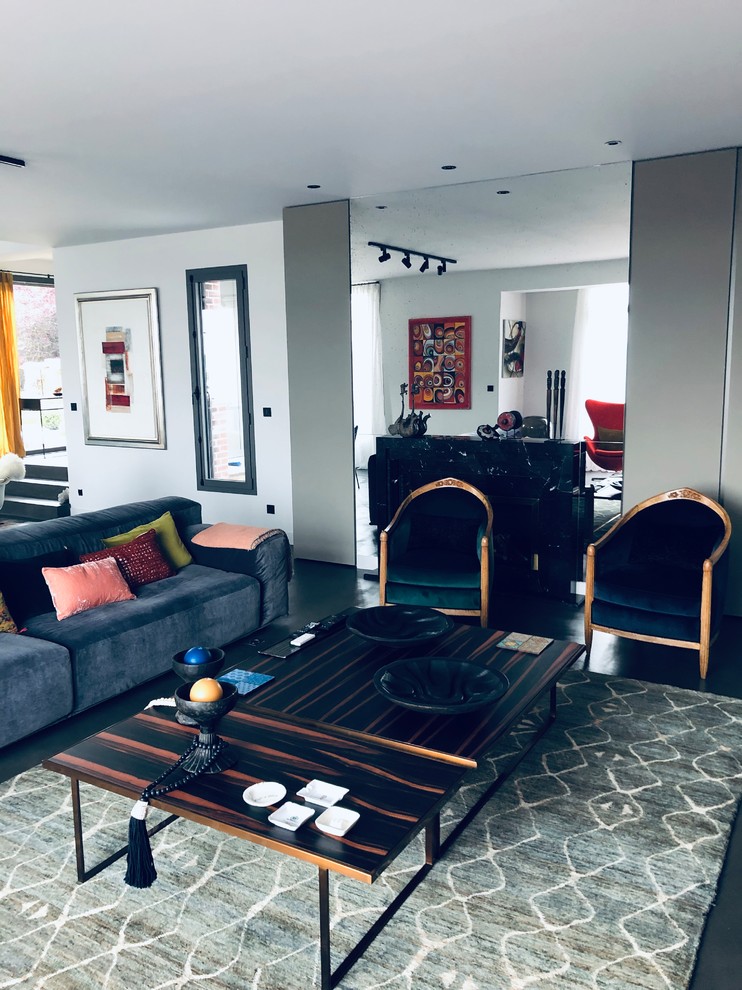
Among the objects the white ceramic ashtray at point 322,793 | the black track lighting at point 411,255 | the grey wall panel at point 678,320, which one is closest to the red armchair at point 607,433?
the grey wall panel at point 678,320

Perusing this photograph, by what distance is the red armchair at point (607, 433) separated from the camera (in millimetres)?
5043

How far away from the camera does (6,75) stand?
3240 mm

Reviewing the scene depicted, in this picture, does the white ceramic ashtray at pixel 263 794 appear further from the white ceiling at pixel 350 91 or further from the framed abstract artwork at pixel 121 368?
the framed abstract artwork at pixel 121 368

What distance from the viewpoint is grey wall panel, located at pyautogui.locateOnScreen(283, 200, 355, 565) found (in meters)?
5.98

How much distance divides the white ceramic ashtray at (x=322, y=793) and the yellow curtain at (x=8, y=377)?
9.33 metres

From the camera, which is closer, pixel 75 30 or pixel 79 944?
pixel 79 944

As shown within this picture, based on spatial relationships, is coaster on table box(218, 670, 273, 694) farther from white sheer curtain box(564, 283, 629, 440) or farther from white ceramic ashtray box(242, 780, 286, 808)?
white sheer curtain box(564, 283, 629, 440)

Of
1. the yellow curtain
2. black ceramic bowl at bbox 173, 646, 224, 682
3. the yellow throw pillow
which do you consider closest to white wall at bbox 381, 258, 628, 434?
the yellow throw pillow

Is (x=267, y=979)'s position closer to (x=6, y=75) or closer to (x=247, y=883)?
(x=247, y=883)

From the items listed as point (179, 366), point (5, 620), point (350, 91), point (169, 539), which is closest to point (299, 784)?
point (5, 620)

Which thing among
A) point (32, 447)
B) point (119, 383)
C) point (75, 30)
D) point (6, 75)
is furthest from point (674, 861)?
point (32, 447)

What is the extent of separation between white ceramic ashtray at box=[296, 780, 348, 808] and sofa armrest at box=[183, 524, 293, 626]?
2.42 metres

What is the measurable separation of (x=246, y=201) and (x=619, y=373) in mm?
2920

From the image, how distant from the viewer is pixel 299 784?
7.49 ft
